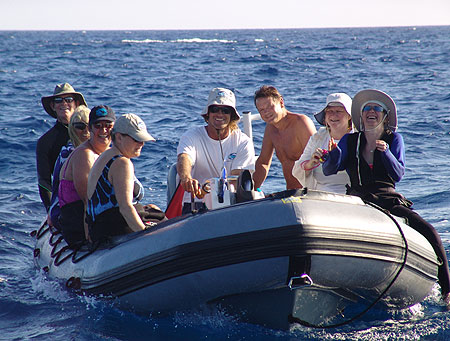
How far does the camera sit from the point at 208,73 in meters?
22.0

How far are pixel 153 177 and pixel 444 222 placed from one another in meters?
3.91

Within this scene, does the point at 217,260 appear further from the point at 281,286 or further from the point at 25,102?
the point at 25,102

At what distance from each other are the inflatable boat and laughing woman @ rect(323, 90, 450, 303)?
0.67ft

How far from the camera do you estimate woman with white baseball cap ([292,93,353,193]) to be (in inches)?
164

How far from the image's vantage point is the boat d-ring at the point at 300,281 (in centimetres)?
318

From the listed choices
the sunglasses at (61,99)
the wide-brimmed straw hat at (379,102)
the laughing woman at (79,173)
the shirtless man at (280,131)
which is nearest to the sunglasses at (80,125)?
the laughing woman at (79,173)

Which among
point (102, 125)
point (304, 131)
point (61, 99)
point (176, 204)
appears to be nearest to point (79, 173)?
point (102, 125)

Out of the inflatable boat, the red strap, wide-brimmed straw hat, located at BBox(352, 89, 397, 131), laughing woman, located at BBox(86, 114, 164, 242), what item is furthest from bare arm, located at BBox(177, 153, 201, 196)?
wide-brimmed straw hat, located at BBox(352, 89, 397, 131)

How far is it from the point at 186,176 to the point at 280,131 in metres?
0.97

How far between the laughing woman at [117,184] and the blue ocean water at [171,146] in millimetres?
503

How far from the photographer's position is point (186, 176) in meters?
4.31

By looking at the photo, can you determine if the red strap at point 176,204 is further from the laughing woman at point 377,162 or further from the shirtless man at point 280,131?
the laughing woman at point 377,162

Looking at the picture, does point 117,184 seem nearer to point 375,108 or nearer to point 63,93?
point 375,108

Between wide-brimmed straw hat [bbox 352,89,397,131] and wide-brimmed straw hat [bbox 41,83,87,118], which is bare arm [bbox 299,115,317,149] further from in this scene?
wide-brimmed straw hat [bbox 41,83,87,118]
